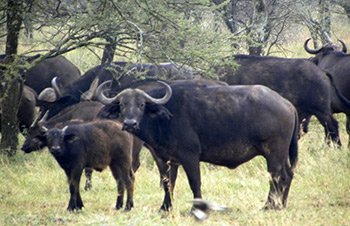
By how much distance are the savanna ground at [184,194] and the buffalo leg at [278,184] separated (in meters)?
0.13

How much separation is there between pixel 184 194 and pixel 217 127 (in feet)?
5.08

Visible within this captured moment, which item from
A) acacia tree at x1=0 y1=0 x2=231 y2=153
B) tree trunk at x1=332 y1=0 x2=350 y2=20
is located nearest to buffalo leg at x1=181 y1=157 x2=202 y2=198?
acacia tree at x1=0 y1=0 x2=231 y2=153

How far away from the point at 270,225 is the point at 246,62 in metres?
6.26

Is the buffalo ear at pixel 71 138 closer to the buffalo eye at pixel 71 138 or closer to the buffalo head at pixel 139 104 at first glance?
the buffalo eye at pixel 71 138

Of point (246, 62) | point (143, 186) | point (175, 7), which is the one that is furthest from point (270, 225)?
point (246, 62)

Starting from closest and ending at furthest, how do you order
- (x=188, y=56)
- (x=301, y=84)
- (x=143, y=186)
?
(x=143, y=186) → (x=188, y=56) → (x=301, y=84)

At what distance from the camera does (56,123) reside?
10219 mm

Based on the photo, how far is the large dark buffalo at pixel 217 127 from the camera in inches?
294

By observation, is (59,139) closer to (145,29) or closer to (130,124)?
(130,124)

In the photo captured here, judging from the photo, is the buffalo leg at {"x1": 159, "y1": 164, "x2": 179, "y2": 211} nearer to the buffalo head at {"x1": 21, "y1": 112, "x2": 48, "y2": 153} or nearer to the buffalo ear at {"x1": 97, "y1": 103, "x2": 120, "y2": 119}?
the buffalo ear at {"x1": 97, "y1": 103, "x2": 120, "y2": 119}

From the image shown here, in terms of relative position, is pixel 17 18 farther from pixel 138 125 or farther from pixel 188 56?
pixel 138 125

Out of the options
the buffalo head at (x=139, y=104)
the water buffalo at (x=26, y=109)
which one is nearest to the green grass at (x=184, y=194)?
the buffalo head at (x=139, y=104)

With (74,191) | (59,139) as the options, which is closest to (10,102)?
(59,139)

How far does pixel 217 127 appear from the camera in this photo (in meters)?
7.55
